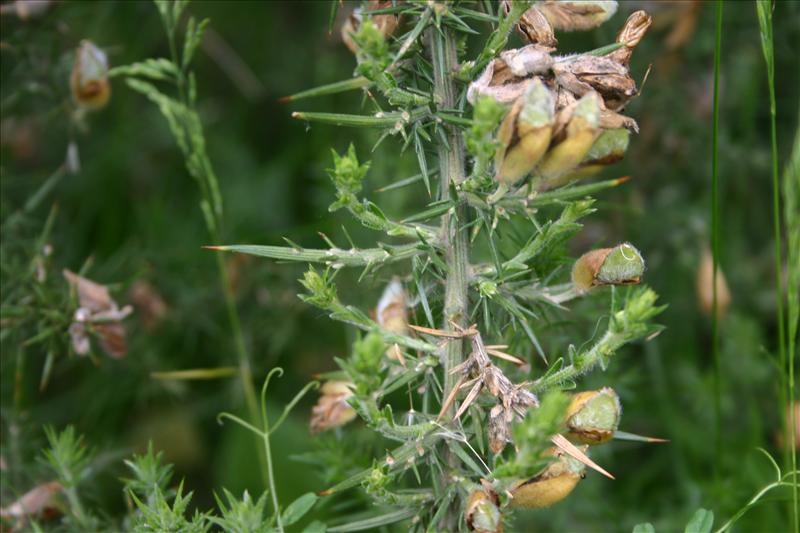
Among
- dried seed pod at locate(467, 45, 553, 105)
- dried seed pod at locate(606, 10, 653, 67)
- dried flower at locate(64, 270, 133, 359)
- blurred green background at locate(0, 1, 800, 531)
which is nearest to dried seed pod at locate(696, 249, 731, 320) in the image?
blurred green background at locate(0, 1, 800, 531)

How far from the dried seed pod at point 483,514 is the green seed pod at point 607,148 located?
1.47 ft

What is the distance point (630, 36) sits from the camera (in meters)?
1.22

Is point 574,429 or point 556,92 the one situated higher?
point 556,92

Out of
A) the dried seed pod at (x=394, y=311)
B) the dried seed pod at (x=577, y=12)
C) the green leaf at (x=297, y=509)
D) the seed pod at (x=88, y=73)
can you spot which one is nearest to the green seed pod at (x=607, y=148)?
the dried seed pod at (x=577, y=12)

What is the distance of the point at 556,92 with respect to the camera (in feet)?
3.82

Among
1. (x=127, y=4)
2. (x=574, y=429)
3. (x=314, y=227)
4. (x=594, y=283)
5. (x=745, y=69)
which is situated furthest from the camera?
(x=127, y=4)

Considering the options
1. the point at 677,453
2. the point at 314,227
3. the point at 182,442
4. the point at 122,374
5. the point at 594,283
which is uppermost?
the point at 594,283

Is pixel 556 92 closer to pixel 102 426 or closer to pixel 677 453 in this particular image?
pixel 677 453

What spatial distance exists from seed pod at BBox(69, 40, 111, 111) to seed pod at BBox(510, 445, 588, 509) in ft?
4.07

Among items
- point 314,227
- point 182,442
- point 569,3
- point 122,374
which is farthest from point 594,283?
point 182,442

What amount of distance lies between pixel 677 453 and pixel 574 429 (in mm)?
1073

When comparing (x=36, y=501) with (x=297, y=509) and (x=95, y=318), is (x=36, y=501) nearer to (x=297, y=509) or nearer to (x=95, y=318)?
(x=95, y=318)

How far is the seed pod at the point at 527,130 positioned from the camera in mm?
1053

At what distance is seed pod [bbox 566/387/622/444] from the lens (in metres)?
1.13
